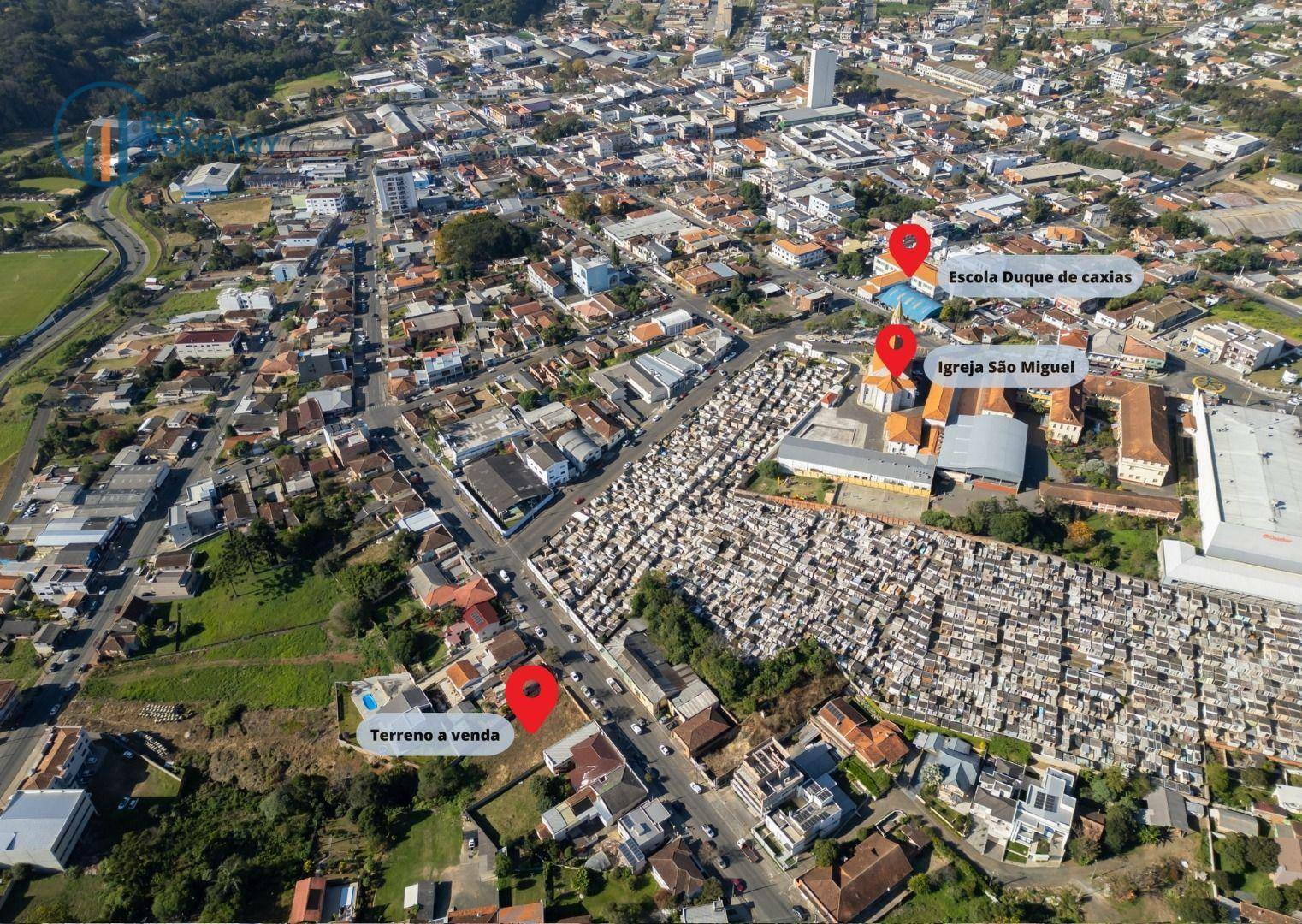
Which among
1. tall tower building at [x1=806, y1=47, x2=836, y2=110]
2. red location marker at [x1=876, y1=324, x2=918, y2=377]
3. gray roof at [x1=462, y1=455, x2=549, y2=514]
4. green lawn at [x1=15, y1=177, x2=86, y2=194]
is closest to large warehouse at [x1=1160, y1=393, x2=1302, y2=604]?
red location marker at [x1=876, y1=324, x2=918, y2=377]

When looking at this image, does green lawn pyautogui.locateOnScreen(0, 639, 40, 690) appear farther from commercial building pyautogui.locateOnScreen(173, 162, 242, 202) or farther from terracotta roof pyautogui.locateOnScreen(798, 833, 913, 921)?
commercial building pyautogui.locateOnScreen(173, 162, 242, 202)

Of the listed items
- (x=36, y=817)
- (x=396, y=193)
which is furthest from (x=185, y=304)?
(x=36, y=817)

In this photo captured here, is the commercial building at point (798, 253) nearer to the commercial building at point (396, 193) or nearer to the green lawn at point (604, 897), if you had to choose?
the commercial building at point (396, 193)

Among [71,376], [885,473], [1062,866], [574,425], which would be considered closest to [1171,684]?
[1062,866]

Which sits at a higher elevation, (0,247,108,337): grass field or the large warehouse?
(0,247,108,337): grass field

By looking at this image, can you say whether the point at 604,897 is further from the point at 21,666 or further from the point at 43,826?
the point at 21,666
